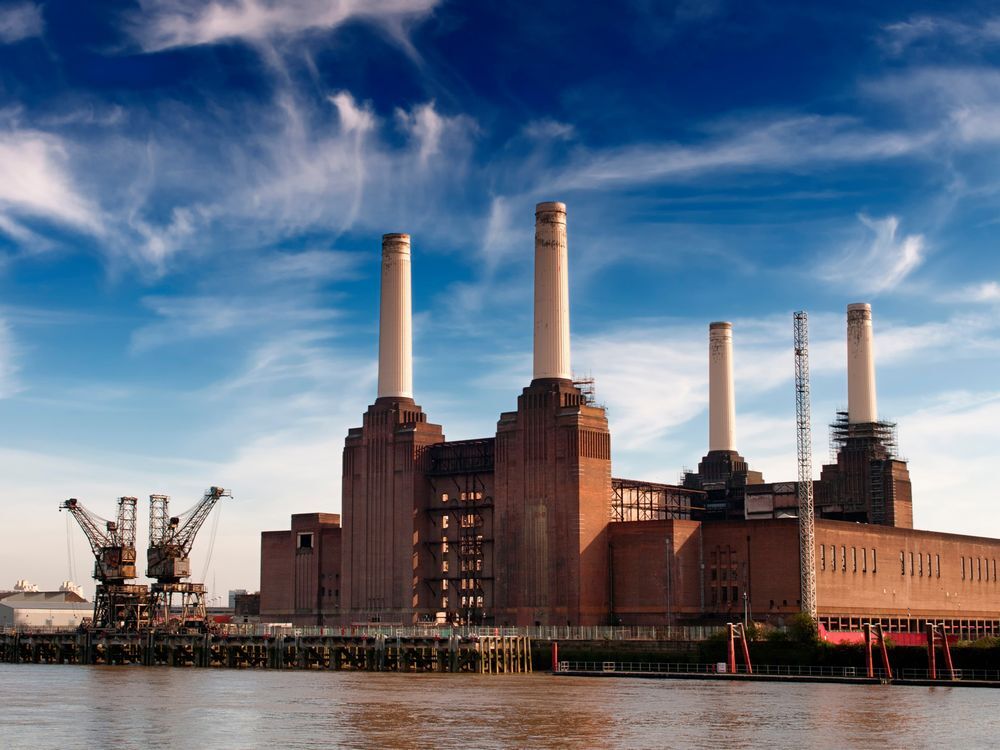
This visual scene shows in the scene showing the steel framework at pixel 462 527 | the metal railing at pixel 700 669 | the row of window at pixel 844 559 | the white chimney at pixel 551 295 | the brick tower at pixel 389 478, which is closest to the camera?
the metal railing at pixel 700 669

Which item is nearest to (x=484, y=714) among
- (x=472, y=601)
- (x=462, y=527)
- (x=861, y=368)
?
(x=472, y=601)

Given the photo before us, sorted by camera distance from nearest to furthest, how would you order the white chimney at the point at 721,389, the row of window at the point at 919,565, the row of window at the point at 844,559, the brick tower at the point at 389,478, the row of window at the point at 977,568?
the row of window at the point at 844,559, the brick tower at the point at 389,478, the row of window at the point at 919,565, the row of window at the point at 977,568, the white chimney at the point at 721,389

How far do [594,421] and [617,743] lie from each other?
7242 centimetres

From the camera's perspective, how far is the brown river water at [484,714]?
6738cm

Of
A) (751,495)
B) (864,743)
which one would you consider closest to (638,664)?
(751,495)

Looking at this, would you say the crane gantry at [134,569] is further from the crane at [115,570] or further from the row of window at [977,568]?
the row of window at [977,568]

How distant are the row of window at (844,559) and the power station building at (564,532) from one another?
0.73ft

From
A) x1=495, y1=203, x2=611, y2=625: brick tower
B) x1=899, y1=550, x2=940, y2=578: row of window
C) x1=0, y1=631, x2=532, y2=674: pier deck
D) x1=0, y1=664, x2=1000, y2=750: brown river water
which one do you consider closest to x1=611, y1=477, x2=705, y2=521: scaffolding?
x1=495, y1=203, x2=611, y2=625: brick tower

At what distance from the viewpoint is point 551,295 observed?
5433 inches

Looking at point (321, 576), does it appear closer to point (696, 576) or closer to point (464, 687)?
point (696, 576)

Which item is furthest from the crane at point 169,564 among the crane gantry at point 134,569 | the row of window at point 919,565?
the row of window at point 919,565

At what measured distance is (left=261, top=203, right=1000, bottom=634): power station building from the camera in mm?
135875

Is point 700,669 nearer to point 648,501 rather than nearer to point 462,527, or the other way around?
point 462,527

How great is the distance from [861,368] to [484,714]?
328ft
